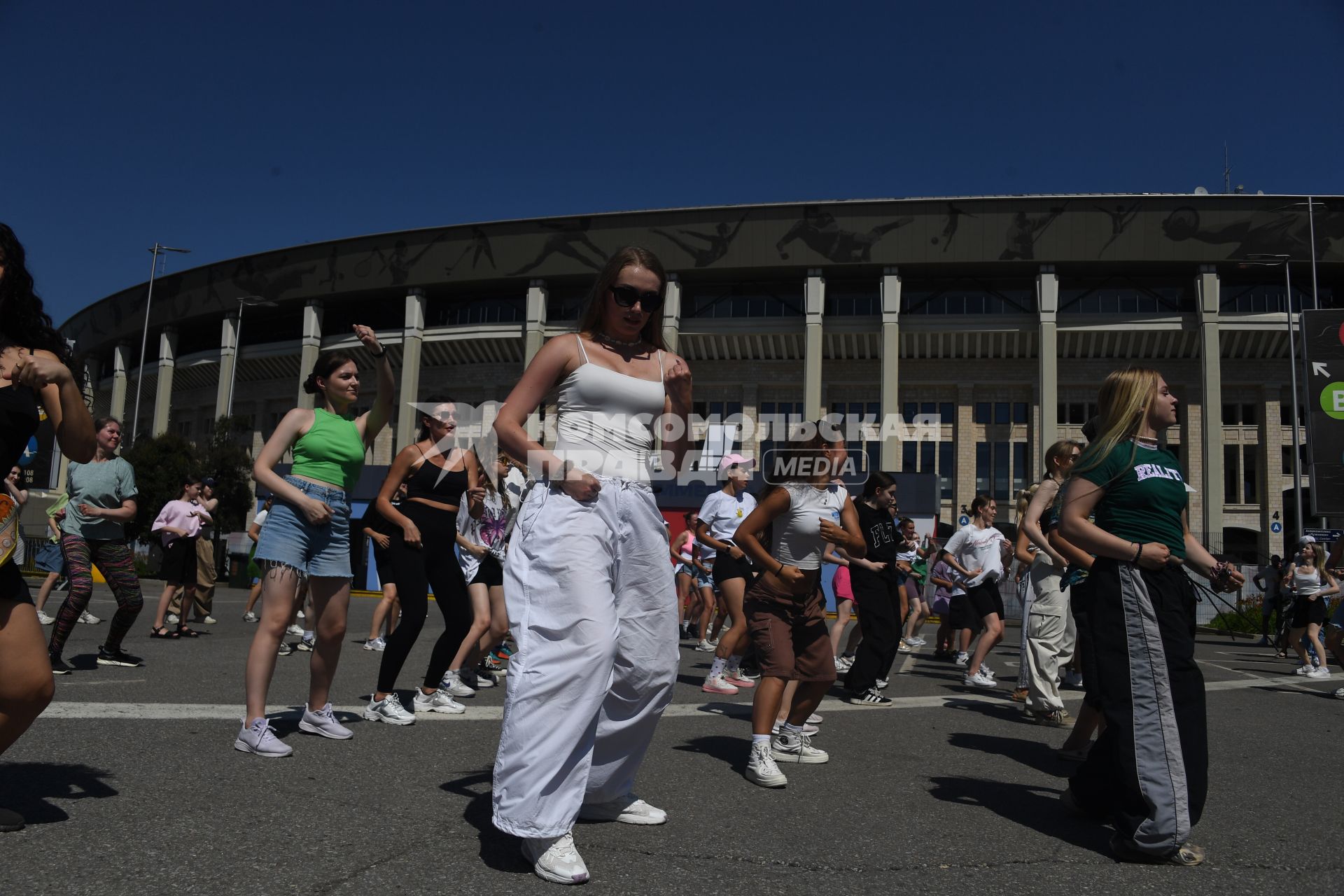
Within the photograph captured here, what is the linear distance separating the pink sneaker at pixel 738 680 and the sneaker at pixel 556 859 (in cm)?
539

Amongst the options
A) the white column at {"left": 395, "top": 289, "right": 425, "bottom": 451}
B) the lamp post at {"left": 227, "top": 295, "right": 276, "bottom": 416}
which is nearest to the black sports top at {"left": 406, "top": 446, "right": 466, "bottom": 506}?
the white column at {"left": 395, "top": 289, "right": 425, "bottom": 451}

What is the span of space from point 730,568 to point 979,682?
8.26ft

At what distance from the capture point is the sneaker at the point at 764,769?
13.5 ft

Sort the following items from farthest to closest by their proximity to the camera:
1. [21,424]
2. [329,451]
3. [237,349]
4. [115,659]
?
[237,349], [115,659], [329,451], [21,424]

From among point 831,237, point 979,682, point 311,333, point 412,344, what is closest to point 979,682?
point 979,682

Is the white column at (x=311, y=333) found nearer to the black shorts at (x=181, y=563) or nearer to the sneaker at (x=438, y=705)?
the black shorts at (x=181, y=563)

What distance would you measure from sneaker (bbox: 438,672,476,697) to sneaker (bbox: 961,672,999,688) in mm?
4470

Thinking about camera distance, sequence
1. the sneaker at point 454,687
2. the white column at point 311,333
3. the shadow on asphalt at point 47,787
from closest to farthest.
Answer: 1. the shadow on asphalt at point 47,787
2. the sneaker at point 454,687
3. the white column at point 311,333

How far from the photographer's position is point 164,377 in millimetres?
58562

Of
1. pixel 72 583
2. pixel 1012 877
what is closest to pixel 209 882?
pixel 1012 877

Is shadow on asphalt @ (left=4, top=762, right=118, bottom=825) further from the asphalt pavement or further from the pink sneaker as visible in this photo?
the pink sneaker

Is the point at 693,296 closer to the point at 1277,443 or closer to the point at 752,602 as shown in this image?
the point at 1277,443

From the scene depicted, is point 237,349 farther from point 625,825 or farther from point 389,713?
point 625,825

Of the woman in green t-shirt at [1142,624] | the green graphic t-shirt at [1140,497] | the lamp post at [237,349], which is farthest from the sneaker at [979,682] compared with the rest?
the lamp post at [237,349]
